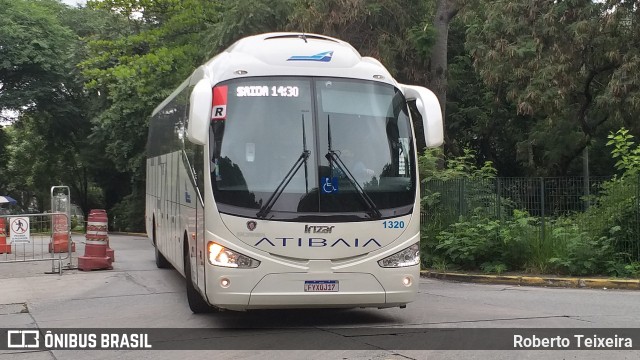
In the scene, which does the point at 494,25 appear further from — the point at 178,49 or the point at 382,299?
the point at 382,299

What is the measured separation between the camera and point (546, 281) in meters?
13.8

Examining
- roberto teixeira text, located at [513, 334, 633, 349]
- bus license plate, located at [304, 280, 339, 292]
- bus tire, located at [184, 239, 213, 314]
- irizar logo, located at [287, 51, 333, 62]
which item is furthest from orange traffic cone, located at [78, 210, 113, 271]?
roberto teixeira text, located at [513, 334, 633, 349]

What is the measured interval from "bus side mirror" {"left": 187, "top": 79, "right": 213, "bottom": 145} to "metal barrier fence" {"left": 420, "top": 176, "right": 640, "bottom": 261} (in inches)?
346

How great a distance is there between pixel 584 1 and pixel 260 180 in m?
16.8

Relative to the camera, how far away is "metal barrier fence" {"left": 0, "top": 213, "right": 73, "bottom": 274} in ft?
53.1

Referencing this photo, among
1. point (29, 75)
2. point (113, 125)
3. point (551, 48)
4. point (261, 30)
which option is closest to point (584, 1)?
point (551, 48)

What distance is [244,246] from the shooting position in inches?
326

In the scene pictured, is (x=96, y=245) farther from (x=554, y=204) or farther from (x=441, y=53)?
(x=441, y=53)

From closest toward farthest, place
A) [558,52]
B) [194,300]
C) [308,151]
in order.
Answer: [308,151]
[194,300]
[558,52]

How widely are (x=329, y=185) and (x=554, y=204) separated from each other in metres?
7.98

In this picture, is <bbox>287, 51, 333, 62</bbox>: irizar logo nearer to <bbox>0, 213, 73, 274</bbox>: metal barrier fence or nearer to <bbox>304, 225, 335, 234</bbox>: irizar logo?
<bbox>304, 225, 335, 234</bbox>: irizar logo

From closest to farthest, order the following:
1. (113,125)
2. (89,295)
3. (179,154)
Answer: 1. (179,154)
2. (89,295)
3. (113,125)

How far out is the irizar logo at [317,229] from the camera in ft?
27.3

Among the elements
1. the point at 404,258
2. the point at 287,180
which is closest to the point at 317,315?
the point at 404,258
